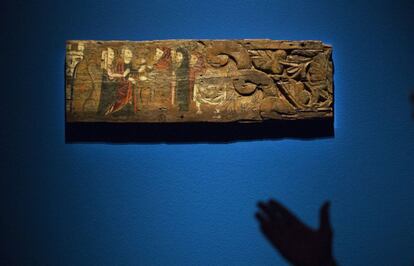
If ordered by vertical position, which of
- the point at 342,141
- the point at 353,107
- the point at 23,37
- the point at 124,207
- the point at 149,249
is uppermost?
the point at 23,37

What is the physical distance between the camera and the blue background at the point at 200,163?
2.76 m

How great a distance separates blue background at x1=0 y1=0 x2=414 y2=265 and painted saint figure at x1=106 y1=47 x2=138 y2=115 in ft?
0.63

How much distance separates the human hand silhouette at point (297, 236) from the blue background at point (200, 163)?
1.05 m

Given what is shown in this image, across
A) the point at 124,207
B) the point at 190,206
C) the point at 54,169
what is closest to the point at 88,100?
the point at 54,169

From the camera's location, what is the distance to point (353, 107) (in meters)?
2.83

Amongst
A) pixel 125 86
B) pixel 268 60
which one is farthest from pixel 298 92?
pixel 125 86

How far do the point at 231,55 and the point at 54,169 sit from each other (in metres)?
1.21

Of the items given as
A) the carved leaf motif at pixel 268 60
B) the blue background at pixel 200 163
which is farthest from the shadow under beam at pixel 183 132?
the carved leaf motif at pixel 268 60

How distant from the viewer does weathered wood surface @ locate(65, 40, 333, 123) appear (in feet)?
8.85

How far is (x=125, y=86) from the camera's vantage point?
270cm

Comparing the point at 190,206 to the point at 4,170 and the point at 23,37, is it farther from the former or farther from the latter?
the point at 23,37

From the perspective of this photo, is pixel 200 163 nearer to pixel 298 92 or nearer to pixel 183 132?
pixel 183 132

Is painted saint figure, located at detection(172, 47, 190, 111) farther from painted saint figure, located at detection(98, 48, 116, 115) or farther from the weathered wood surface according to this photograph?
painted saint figure, located at detection(98, 48, 116, 115)

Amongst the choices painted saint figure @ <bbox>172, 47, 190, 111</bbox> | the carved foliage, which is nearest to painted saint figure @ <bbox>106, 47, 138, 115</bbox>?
painted saint figure @ <bbox>172, 47, 190, 111</bbox>
